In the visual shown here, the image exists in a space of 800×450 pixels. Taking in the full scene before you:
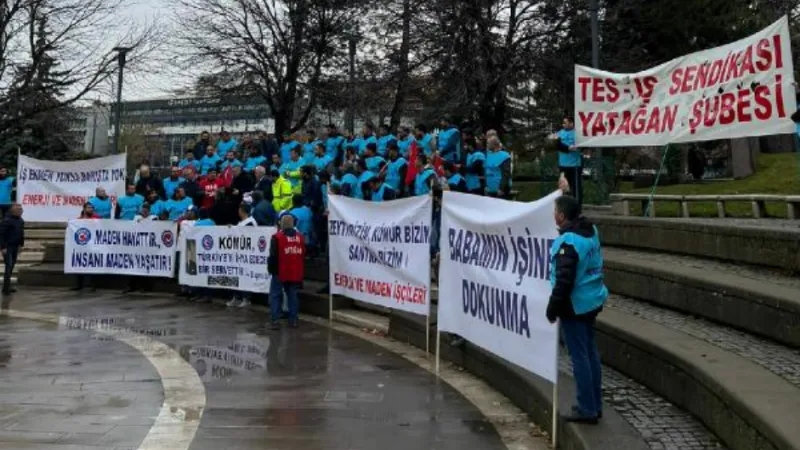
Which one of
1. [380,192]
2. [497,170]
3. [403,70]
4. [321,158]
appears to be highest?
[403,70]

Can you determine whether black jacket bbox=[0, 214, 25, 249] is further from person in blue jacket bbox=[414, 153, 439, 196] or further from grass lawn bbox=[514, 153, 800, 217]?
grass lawn bbox=[514, 153, 800, 217]

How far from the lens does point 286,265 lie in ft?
41.0

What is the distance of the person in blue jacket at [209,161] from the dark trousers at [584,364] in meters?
15.3

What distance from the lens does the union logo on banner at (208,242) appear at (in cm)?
1580

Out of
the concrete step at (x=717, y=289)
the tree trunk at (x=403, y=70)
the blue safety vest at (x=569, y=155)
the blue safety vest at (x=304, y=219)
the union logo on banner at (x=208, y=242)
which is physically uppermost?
Answer: the tree trunk at (x=403, y=70)

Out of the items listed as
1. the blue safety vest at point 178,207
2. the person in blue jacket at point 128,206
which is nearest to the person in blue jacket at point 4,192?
the person in blue jacket at point 128,206

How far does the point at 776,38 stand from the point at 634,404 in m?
4.93

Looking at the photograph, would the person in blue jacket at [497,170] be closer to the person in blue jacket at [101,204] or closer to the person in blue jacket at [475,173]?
the person in blue jacket at [475,173]

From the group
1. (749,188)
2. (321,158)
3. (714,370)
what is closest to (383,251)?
(714,370)

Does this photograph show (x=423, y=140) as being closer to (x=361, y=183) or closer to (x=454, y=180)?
(x=361, y=183)

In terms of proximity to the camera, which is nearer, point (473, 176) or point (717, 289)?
point (717, 289)

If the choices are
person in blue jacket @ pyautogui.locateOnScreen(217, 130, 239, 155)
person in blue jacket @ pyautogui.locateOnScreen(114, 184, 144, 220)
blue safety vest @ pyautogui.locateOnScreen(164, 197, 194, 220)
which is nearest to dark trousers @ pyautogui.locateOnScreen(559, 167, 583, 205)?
blue safety vest @ pyautogui.locateOnScreen(164, 197, 194, 220)

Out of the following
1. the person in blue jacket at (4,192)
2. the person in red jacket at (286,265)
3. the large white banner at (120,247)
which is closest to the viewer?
the person in red jacket at (286,265)

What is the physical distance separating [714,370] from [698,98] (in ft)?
17.2
